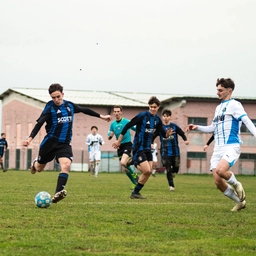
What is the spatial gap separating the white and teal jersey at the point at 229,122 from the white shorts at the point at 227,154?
0.08m

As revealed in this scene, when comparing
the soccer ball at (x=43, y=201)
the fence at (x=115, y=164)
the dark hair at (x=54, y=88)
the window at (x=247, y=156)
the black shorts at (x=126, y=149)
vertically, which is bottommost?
the fence at (x=115, y=164)

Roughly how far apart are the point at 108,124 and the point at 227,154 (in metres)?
49.8

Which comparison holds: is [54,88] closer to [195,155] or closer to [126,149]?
[126,149]

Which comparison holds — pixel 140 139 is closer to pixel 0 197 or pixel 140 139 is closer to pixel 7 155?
pixel 0 197

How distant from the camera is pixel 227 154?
12078 mm

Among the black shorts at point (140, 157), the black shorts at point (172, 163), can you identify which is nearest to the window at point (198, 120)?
the black shorts at point (172, 163)

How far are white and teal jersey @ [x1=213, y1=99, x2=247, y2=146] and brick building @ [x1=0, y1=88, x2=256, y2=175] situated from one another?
A: 4667cm

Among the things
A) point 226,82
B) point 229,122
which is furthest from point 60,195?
point 226,82

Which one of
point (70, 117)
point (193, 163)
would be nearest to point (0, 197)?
point (70, 117)

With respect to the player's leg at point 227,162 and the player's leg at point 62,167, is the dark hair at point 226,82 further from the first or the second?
the player's leg at point 62,167

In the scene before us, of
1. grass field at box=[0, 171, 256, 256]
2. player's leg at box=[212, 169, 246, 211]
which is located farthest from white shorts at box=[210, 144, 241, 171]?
grass field at box=[0, 171, 256, 256]

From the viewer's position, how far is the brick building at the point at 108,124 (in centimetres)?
6003

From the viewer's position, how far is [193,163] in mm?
59688

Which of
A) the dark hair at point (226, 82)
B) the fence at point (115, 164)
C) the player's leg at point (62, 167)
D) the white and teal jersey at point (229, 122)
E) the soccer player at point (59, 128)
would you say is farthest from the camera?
the fence at point (115, 164)
